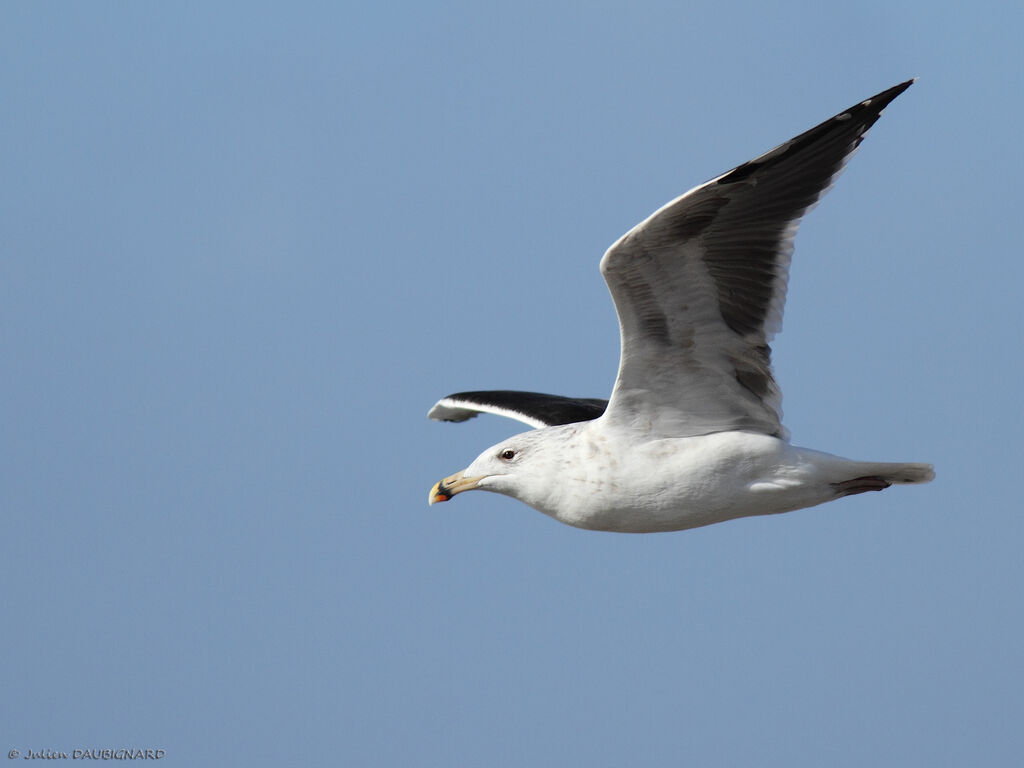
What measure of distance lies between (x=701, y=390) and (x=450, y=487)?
2.20m

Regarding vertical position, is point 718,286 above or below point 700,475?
above

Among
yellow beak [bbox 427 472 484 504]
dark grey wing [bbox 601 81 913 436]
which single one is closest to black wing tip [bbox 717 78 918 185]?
dark grey wing [bbox 601 81 913 436]

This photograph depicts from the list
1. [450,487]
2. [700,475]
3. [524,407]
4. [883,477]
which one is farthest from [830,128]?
[524,407]

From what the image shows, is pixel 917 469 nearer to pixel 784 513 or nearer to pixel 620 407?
pixel 784 513

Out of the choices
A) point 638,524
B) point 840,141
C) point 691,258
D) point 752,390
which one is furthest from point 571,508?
point 840,141

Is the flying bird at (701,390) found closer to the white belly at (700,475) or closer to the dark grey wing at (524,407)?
the white belly at (700,475)

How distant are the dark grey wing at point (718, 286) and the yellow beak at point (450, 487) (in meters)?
1.43

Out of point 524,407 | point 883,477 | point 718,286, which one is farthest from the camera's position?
point 524,407

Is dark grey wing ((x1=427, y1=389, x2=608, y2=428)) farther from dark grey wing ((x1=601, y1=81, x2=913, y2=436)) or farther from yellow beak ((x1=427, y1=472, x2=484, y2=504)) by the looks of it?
dark grey wing ((x1=601, y1=81, x2=913, y2=436))

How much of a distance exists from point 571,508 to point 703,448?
1.04 m

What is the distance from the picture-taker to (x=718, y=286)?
8.32 meters

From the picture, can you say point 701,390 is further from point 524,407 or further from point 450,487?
point 524,407

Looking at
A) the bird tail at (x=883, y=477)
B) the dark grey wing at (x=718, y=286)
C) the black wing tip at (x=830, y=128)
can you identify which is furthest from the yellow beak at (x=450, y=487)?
the black wing tip at (x=830, y=128)

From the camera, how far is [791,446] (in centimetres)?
909
